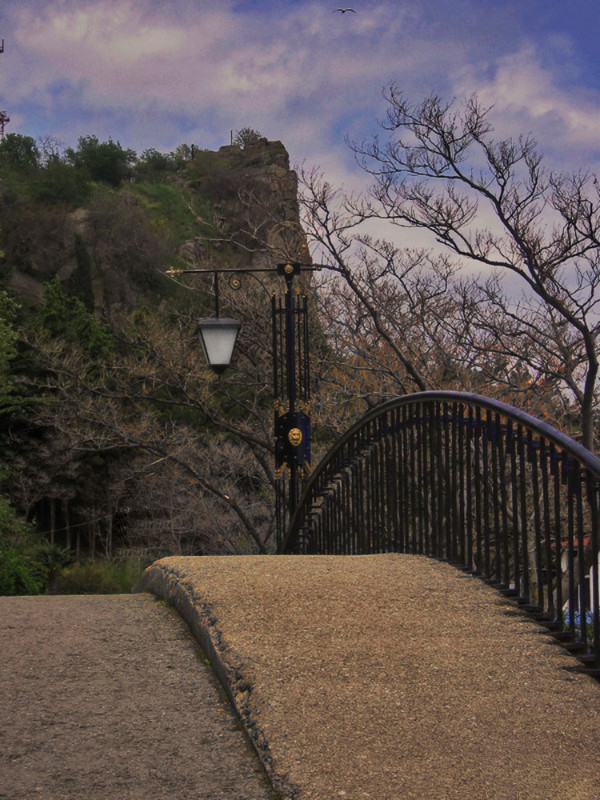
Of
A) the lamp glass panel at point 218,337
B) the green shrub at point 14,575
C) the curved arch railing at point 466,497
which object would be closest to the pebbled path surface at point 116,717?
the curved arch railing at point 466,497

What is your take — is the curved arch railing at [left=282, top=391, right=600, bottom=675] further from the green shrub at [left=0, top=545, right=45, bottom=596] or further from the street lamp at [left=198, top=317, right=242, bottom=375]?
the green shrub at [left=0, top=545, right=45, bottom=596]

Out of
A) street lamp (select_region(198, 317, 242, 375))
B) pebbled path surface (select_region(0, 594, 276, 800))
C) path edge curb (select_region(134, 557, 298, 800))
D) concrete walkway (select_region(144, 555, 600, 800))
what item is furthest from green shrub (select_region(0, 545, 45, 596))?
→ concrete walkway (select_region(144, 555, 600, 800))

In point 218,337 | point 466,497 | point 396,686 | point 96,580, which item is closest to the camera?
point 396,686

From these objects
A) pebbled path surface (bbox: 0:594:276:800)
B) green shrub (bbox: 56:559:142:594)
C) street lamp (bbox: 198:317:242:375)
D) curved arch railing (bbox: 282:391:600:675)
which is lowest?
green shrub (bbox: 56:559:142:594)

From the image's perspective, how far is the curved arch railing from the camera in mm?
4680

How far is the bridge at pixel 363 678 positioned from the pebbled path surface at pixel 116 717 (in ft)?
0.04

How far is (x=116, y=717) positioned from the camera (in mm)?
4070

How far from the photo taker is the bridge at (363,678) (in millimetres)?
3352

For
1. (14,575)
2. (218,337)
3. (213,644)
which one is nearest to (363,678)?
(213,644)

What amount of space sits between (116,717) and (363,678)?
113cm

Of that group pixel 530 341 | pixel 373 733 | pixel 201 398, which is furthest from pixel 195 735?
pixel 201 398

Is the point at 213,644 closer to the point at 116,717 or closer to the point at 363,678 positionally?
the point at 116,717

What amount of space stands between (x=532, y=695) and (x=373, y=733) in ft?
2.96

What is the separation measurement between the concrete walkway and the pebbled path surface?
139mm
